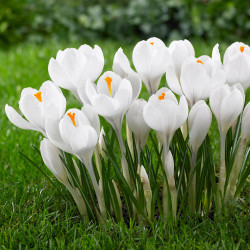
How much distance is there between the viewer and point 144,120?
1526 millimetres

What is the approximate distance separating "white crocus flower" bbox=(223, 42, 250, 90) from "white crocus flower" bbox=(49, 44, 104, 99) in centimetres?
46

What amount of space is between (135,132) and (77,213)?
0.50 metres

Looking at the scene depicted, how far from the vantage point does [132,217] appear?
69.5 inches

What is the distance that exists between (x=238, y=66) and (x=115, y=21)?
17.7 feet

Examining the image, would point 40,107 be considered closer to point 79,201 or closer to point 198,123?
point 79,201

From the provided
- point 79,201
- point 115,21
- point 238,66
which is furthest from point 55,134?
point 115,21

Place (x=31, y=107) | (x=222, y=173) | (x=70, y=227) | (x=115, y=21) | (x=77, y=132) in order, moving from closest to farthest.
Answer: (x=77, y=132) → (x=31, y=107) → (x=222, y=173) → (x=70, y=227) → (x=115, y=21)

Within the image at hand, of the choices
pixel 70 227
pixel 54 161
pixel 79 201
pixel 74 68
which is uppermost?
pixel 74 68

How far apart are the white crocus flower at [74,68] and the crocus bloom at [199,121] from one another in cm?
38

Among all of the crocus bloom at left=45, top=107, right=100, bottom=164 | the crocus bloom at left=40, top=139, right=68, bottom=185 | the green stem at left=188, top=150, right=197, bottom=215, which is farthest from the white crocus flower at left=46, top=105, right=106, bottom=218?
the green stem at left=188, top=150, right=197, bottom=215

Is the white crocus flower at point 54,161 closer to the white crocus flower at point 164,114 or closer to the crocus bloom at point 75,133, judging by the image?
the crocus bloom at point 75,133

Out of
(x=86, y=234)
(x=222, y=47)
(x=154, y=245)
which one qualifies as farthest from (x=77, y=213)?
(x=222, y=47)

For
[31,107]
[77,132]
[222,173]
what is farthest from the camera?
[222,173]

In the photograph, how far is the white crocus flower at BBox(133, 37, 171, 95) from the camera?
1560mm
